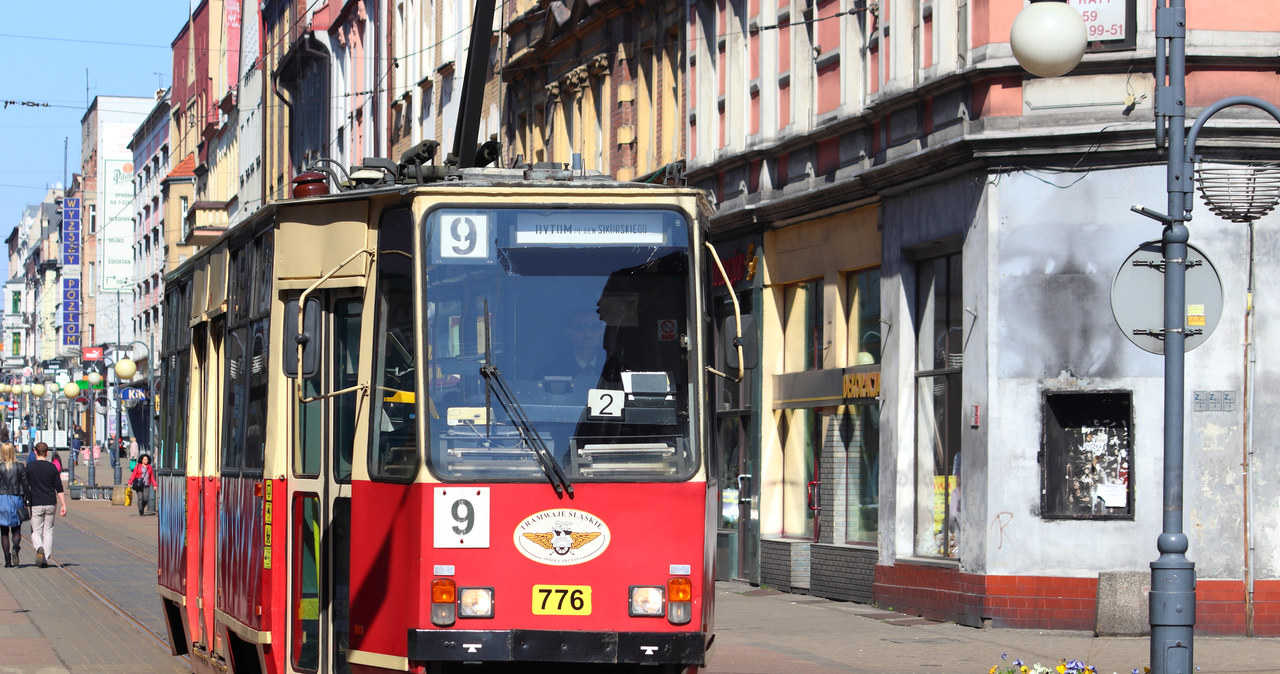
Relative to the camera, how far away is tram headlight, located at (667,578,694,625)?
9547 mm

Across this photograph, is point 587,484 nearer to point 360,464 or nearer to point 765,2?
point 360,464

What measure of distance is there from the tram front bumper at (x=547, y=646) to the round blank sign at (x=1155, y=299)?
13.0ft

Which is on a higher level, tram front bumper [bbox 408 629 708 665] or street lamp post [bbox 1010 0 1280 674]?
street lamp post [bbox 1010 0 1280 674]

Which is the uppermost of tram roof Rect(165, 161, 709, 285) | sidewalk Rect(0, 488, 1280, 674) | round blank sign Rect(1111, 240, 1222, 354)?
tram roof Rect(165, 161, 709, 285)

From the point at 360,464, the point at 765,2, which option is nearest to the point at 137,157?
the point at 765,2

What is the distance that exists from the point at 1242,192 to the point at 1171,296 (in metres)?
6.05

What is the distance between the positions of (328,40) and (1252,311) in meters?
41.8

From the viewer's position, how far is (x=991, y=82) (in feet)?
58.6

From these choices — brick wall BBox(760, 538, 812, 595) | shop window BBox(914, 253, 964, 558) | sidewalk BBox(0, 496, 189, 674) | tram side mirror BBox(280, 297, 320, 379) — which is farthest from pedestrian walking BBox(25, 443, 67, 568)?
tram side mirror BBox(280, 297, 320, 379)

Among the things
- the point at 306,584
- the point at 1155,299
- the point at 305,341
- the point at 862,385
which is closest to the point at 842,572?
the point at 862,385

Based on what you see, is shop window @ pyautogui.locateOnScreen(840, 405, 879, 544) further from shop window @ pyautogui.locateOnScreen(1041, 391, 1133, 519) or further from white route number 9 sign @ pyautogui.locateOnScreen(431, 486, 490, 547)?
white route number 9 sign @ pyautogui.locateOnScreen(431, 486, 490, 547)

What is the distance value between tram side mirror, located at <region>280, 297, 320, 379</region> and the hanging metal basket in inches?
397

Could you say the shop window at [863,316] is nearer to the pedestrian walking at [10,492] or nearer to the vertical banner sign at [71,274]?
the pedestrian walking at [10,492]

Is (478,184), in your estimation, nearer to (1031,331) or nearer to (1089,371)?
(1031,331)
